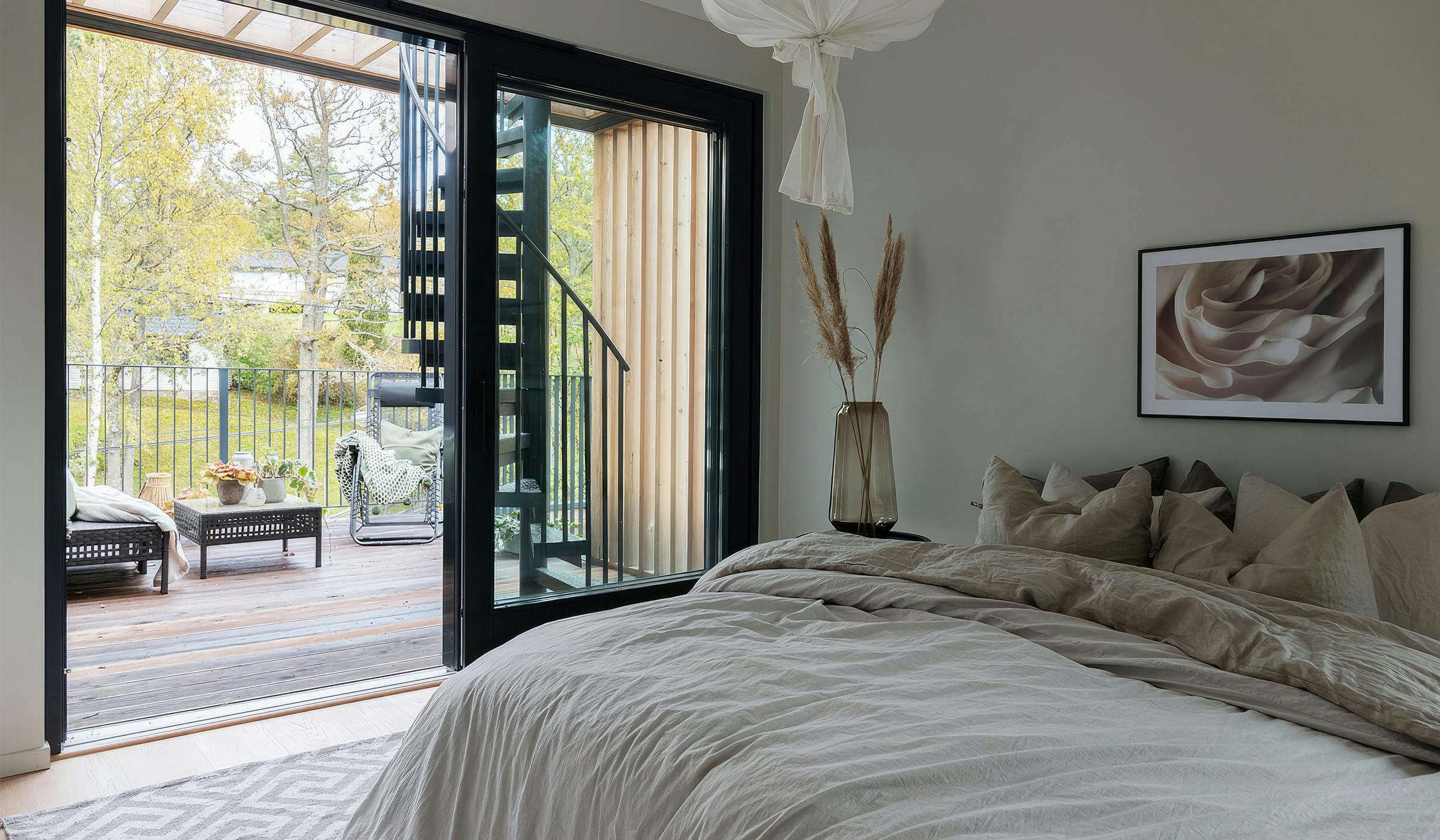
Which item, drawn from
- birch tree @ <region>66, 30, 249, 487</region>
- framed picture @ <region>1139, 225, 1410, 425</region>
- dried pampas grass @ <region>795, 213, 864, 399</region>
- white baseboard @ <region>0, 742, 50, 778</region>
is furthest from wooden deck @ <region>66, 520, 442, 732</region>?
framed picture @ <region>1139, 225, 1410, 425</region>

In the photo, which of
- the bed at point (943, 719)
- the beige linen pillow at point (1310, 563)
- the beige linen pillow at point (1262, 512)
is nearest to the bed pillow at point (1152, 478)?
the beige linen pillow at point (1262, 512)

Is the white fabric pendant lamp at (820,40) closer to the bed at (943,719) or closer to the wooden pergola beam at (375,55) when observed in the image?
the bed at (943,719)

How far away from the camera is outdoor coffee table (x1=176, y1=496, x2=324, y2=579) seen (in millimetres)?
4840

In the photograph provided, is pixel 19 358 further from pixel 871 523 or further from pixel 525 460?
pixel 871 523

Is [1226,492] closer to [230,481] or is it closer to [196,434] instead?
[230,481]

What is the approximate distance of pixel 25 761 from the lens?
2414 mm

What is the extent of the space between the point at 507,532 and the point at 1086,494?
199cm

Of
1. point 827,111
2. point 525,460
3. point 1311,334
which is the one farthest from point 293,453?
point 1311,334

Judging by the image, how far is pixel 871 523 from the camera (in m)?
3.29

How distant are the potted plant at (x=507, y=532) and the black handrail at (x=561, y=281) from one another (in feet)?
2.45

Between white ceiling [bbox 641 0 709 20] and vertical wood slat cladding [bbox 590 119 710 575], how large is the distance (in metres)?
0.44

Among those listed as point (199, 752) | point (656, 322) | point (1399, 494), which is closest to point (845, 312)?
point (656, 322)

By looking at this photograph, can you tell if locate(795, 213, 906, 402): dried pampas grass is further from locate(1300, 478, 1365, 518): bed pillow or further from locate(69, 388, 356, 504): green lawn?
locate(69, 388, 356, 504): green lawn

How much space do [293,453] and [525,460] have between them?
17.3 ft
